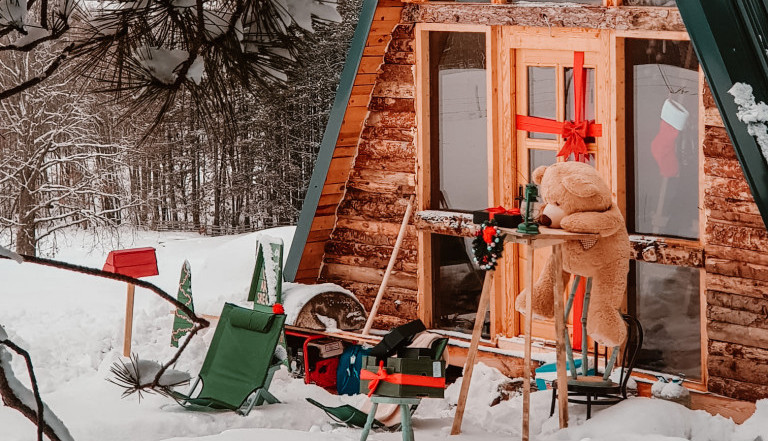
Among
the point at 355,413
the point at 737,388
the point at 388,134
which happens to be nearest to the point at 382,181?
the point at 388,134

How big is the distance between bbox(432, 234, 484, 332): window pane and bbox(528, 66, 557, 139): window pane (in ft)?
3.49

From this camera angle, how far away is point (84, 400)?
7031mm

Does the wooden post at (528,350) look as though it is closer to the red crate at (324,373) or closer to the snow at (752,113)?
the snow at (752,113)

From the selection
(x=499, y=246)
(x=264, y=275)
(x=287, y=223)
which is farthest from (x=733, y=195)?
(x=287, y=223)

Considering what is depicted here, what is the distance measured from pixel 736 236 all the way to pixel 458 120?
2220 mm

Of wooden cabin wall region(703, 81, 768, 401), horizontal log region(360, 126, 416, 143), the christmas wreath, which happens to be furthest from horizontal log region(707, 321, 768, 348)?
horizontal log region(360, 126, 416, 143)

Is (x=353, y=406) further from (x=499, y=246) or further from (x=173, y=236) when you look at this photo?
(x=173, y=236)

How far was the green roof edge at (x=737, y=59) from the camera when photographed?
5.61 meters

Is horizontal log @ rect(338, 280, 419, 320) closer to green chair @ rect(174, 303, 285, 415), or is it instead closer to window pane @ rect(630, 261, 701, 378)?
green chair @ rect(174, 303, 285, 415)

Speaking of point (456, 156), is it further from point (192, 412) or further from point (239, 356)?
point (192, 412)

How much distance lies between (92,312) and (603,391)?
5.87m

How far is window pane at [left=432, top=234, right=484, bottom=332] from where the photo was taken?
7.88m

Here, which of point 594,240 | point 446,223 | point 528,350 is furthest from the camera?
point 446,223

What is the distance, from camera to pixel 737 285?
629cm
